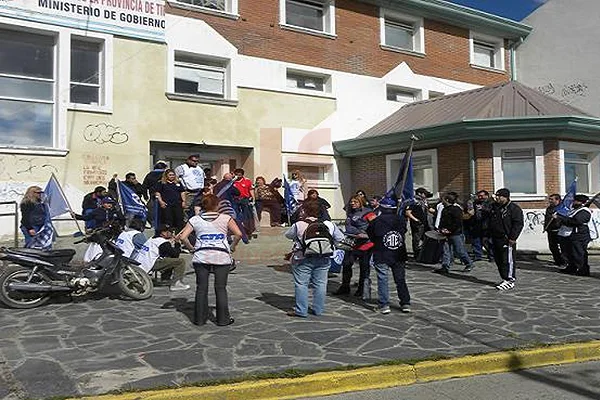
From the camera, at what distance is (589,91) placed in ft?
76.3

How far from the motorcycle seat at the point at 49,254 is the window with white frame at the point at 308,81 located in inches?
475

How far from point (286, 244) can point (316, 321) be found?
271 inches

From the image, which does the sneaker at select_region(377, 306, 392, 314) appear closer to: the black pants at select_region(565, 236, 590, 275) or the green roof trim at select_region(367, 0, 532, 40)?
the black pants at select_region(565, 236, 590, 275)

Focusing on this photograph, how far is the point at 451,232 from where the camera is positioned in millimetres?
12102

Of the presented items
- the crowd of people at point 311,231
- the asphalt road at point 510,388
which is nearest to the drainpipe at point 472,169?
the crowd of people at point 311,231

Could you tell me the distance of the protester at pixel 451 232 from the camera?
39.6 ft

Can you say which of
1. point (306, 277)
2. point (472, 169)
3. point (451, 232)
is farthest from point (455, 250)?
point (306, 277)

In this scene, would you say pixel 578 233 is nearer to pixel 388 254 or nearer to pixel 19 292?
pixel 388 254

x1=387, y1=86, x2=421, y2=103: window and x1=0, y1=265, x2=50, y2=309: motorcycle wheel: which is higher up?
x1=387, y1=86, x2=421, y2=103: window

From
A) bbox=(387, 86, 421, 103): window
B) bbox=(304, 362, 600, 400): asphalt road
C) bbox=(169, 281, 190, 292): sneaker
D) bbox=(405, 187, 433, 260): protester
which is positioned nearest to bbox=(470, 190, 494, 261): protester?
bbox=(405, 187, 433, 260): protester

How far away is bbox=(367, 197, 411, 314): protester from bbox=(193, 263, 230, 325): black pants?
7.37 ft

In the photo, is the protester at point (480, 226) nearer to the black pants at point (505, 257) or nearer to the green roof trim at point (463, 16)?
the black pants at point (505, 257)

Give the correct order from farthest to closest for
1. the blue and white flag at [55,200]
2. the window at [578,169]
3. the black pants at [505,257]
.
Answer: the window at [578,169] → the blue and white flag at [55,200] → the black pants at [505,257]

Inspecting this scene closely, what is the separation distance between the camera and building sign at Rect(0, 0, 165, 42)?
14.5 meters
